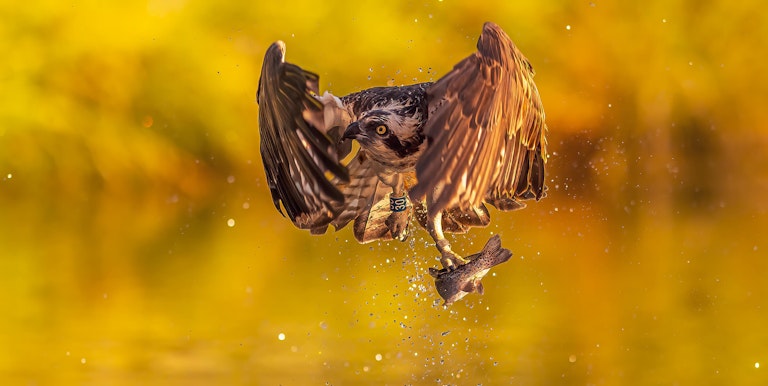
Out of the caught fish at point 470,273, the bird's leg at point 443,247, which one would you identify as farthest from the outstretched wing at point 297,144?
the caught fish at point 470,273

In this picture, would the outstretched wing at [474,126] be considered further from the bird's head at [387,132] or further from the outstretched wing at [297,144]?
the outstretched wing at [297,144]

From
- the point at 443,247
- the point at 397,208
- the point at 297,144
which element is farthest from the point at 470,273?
the point at 297,144

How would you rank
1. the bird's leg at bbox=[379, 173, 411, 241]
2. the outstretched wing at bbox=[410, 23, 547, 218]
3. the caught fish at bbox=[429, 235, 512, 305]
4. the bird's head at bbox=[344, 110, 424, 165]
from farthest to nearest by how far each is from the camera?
the bird's leg at bbox=[379, 173, 411, 241] → the caught fish at bbox=[429, 235, 512, 305] → the bird's head at bbox=[344, 110, 424, 165] → the outstretched wing at bbox=[410, 23, 547, 218]

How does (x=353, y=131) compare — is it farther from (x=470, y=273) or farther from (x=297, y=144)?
(x=470, y=273)

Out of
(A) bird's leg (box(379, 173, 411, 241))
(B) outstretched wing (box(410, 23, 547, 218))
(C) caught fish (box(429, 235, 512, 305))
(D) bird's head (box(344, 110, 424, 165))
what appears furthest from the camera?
(A) bird's leg (box(379, 173, 411, 241))

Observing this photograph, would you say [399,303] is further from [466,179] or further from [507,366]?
[466,179]

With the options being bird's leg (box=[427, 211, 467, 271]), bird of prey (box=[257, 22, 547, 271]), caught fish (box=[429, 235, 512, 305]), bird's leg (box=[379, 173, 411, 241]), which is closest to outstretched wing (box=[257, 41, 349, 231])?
bird of prey (box=[257, 22, 547, 271])

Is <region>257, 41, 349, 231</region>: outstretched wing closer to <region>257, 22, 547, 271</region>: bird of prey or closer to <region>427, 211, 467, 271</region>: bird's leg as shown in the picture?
<region>257, 22, 547, 271</region>: bird of prey

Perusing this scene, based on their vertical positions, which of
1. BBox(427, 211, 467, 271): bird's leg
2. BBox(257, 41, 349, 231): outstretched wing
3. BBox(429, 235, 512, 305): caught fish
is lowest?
BBox(429, 235, 512, 305): caught fish
